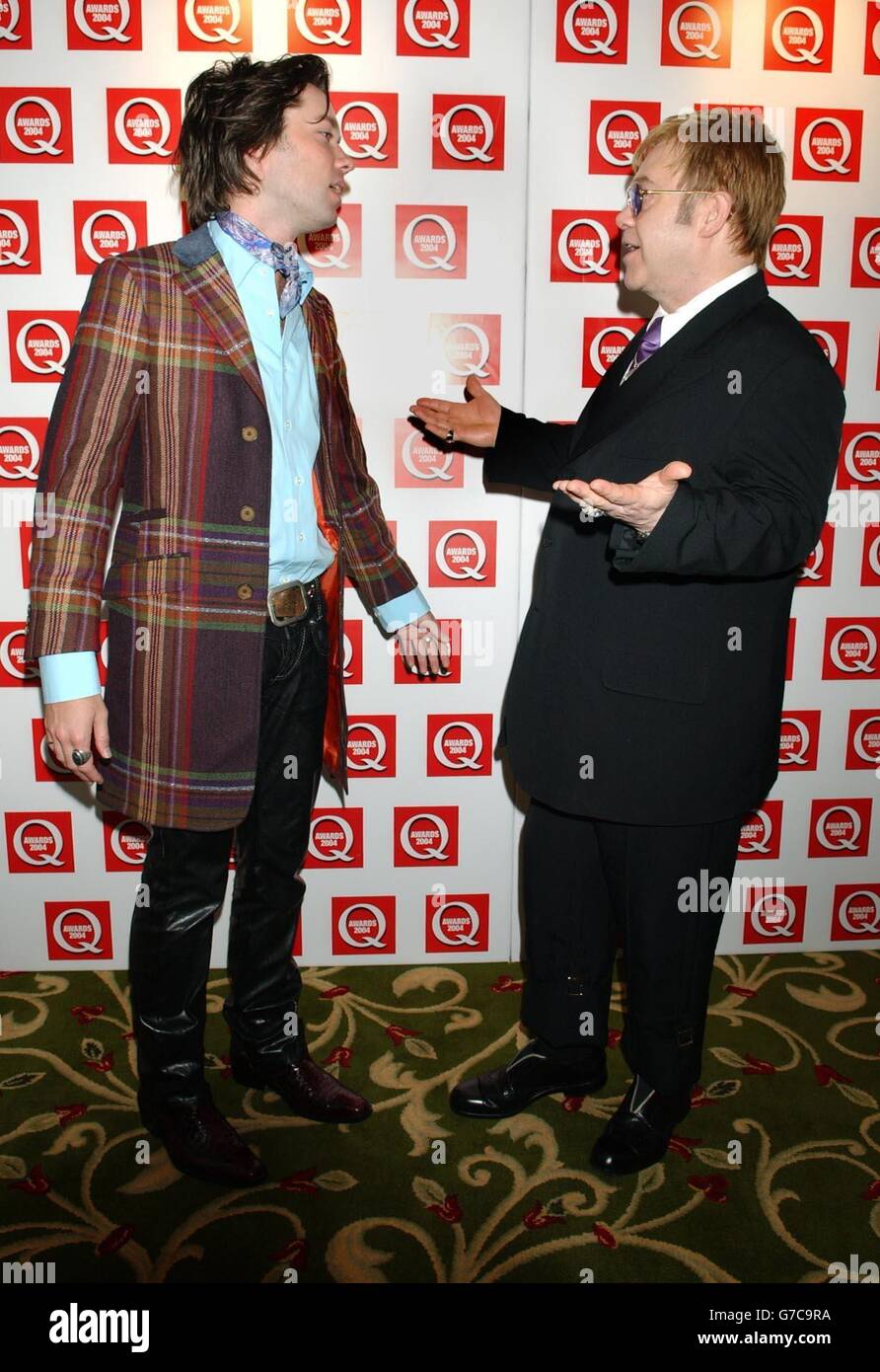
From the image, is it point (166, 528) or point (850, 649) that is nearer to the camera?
point (166, 528)

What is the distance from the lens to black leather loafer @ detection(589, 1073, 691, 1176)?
2.07 m

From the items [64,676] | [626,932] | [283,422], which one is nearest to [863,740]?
[626,932]

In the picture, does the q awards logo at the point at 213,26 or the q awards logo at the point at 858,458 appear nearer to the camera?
the q awards logo at the point at 213,26

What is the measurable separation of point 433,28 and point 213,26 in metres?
0.46

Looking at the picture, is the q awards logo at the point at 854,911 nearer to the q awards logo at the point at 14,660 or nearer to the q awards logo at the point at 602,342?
the q awards logo at the point at 602,342

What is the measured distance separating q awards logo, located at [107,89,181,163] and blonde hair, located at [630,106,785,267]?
1.07 metres

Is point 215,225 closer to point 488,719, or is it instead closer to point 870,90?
point 488,719

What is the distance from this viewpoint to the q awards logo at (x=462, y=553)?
261cm

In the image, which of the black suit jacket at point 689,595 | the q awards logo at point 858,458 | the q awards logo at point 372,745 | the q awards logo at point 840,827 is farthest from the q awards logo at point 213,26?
the q awards logo at point 840,827

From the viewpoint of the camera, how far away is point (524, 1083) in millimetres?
2260

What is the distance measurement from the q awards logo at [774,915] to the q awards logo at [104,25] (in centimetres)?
241

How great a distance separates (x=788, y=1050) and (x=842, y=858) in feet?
2.00

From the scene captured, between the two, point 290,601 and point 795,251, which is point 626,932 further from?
point 795,251

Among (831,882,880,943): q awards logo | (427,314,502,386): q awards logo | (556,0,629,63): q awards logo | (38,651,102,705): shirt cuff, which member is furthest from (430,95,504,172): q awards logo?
(831,882,880,943): q awards logo
